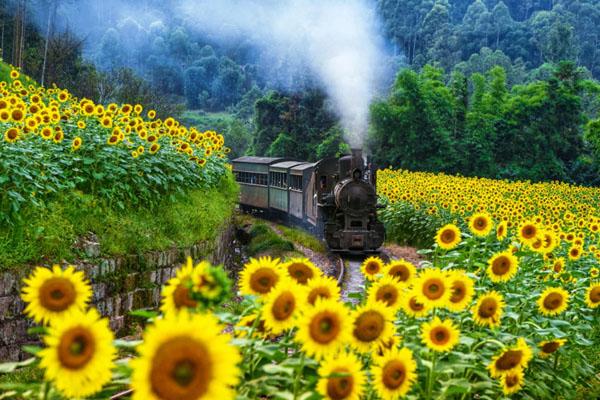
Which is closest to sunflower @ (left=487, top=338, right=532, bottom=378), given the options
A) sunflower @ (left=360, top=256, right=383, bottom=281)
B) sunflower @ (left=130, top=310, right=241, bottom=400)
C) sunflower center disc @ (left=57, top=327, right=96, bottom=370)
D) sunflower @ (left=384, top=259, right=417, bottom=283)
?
sunflower @ (left=384, top=259, right=417, bottom=283)

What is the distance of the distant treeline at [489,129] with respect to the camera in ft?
122

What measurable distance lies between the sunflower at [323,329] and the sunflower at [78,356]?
0.75 metres

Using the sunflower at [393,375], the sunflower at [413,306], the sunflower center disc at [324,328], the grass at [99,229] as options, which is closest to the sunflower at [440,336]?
the sunflower at [413,306]

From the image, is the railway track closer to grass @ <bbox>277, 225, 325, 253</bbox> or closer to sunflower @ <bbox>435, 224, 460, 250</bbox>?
grass @ <bbox>277, 225, 325, 253</bbox>

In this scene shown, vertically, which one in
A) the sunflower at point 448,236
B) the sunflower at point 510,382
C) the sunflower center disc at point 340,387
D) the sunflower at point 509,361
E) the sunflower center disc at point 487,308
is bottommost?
the sunflower at point 510,382

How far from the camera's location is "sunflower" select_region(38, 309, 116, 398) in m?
2.06

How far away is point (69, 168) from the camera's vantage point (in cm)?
943

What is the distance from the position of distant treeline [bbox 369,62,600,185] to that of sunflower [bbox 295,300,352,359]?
34.3 meters

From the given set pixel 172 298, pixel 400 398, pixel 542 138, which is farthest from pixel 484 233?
pixel 542 138

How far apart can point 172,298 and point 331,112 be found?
39.7 metres

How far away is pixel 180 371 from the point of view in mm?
1852

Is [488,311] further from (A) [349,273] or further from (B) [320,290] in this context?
(A) [349,273]

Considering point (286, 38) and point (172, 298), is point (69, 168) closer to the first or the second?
point (172, 298)

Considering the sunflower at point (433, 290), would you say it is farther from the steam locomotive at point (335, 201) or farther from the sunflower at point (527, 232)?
the steam locomotive at point (335, 201)
